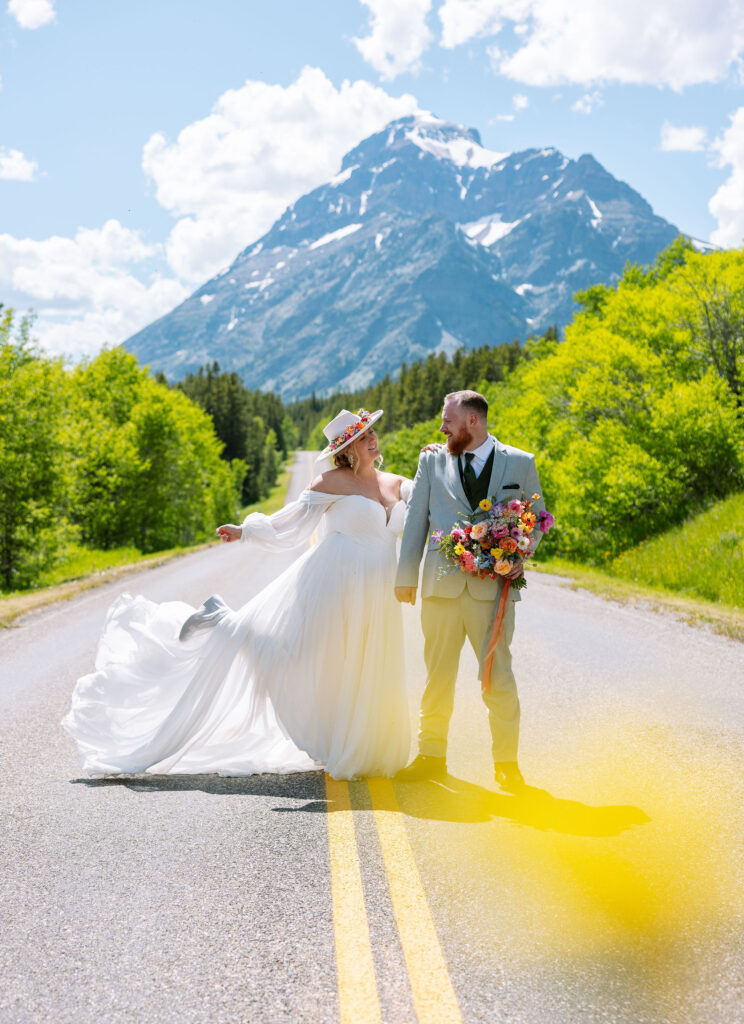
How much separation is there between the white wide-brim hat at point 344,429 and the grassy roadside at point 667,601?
4746 millimetres

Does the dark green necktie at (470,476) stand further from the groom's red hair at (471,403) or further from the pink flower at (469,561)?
the pink flower at (469,561)

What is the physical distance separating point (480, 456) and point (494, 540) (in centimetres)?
55

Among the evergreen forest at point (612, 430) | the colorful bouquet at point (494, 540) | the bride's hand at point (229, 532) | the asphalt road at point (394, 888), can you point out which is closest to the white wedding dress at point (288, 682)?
the bride's hand at point (229, 532)

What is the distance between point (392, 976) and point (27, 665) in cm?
748

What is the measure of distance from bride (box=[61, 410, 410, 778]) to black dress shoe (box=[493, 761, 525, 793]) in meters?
0.57

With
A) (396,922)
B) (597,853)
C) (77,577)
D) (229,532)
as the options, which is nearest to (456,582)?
(229,532)

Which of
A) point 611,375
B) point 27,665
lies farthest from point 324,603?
point 611,375

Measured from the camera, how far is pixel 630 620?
11.8 meters

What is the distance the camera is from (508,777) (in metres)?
4.88

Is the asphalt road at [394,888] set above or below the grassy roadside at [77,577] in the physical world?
above

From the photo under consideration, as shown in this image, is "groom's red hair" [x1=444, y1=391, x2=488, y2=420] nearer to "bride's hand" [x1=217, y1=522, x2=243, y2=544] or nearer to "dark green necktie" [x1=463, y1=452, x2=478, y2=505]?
"dark green necktie" [x1=463, y1=452, x2=478, y2=505]

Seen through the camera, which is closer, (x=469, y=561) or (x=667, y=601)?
(x=469, y=561)

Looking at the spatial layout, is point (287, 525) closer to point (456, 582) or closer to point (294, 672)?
point (294, 672)

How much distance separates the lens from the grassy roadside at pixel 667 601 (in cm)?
1108
